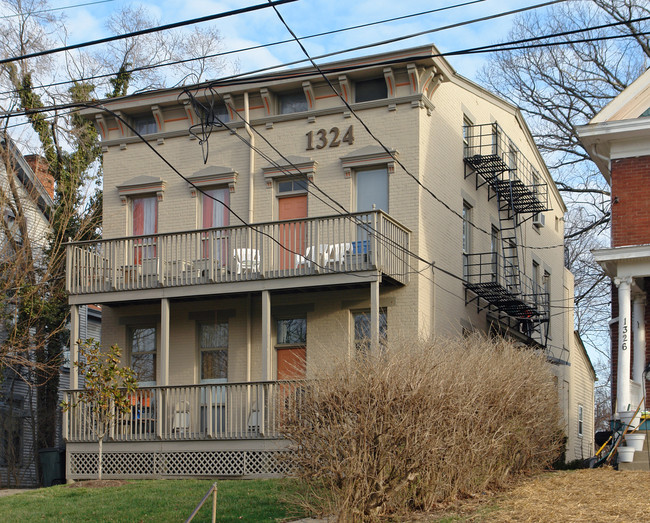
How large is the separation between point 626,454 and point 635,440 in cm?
32

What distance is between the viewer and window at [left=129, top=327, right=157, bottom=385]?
21672 millimetres

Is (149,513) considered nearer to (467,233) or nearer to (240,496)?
(240,496)

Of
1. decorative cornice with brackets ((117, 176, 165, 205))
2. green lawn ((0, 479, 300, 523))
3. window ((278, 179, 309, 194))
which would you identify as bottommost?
green lawn ((0, 479, 300, 523))

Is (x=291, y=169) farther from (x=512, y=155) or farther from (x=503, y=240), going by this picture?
(x=512, y=155)

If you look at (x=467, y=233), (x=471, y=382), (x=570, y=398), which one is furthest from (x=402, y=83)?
(x=570, y=398)

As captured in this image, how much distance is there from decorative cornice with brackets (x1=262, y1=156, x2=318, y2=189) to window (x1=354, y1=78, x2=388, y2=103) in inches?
70.5

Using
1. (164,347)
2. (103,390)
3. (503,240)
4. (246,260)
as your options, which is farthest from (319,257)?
(503,240)

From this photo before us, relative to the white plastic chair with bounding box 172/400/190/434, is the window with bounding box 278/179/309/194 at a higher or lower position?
higher

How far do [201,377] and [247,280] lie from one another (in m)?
3.21

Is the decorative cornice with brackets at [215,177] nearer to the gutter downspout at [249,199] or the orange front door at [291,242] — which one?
the gutter downspout at [249,199]

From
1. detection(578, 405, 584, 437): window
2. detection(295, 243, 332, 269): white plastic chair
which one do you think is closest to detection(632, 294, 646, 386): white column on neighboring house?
detection(295, 243, 332, 269): white plastic chair

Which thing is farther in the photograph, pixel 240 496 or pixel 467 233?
pixel 467 233

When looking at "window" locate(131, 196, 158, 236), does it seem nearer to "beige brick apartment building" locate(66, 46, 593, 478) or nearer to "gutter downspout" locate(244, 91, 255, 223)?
"beige brick apartment building" locate(66, 46, 593, 478)

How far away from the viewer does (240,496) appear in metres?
14.1
